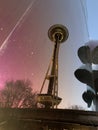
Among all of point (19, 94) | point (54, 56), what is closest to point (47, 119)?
point (54, 56)

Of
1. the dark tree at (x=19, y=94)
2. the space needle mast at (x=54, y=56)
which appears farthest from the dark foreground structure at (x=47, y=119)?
the dark tree at (x=19, y=94)

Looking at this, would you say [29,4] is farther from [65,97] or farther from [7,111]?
[7,111]

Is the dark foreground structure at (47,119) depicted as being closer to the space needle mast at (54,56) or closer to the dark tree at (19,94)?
the space needle mast at (54,56)

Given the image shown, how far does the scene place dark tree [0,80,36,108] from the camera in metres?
13.8

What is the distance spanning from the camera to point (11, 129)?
754cm

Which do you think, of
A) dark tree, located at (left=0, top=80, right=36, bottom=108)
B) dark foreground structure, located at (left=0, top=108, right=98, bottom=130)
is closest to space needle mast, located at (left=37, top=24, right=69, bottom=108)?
dark tree, located at (left=0, top=80, right=36, bottom=108)

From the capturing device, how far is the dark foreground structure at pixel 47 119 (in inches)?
289

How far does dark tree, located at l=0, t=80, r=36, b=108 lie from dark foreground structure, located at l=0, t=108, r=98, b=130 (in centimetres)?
582

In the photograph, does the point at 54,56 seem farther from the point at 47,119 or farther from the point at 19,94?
the point at 47,119

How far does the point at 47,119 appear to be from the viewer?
24.7 ft

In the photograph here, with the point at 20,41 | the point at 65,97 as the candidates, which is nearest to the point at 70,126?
the point at 65,97

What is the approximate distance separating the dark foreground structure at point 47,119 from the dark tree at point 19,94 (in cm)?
582

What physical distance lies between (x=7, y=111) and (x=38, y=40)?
26.3 feet

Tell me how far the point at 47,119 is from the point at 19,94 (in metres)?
7.49
